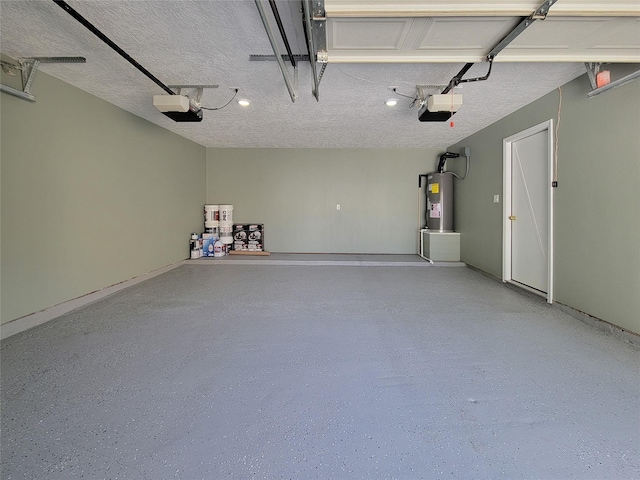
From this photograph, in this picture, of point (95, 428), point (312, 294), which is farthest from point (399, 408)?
point (312, 294)

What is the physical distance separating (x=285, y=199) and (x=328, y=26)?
477 cm

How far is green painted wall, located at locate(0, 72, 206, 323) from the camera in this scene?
2.50 m

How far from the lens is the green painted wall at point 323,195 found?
6336 mm

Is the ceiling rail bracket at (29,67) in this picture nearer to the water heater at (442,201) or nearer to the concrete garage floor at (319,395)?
the concrete garage floor at (319,395)

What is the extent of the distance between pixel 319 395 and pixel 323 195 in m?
5.23

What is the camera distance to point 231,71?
2.79m

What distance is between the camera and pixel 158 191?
4.63m

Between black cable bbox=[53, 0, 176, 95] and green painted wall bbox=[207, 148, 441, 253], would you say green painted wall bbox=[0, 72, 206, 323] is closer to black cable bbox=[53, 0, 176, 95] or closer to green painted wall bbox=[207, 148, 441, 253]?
black cable bbox=[53, 0, 176, 95]

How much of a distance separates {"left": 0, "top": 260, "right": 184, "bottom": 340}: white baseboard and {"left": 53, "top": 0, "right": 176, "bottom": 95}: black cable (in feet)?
8.10

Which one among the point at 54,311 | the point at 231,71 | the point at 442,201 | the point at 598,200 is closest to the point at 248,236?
the point at 54,311

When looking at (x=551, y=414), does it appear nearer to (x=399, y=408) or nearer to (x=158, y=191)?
(x=399, y=408)

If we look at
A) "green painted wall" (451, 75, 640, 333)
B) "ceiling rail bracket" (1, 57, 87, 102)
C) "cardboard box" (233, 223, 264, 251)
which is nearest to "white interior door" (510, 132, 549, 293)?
"green painted wall" (451, 75, 640, 333)

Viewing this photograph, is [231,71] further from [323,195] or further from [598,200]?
[323,195]

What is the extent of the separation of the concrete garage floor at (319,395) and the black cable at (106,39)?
230 centimetres
